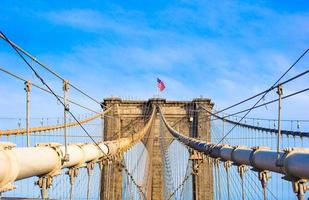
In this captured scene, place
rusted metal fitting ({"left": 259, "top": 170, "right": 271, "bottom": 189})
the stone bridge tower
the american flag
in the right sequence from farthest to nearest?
the american flag < the stone bridge tower < rusted metal fitting ({"left": 259, "top": 170, "right": 271, "bottom": 189})

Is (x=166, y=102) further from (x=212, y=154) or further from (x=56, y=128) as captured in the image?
(x=212, y=154)

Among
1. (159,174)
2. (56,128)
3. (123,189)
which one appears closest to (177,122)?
(159,174)

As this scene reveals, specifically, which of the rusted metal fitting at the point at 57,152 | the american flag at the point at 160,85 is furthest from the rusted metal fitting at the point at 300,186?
the american flag at the point at 160,85

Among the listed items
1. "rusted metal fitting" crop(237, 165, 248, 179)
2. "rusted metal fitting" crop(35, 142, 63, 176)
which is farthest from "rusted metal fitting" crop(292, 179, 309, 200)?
"rusted metal fitting" crop(237, 165, 248, 179)

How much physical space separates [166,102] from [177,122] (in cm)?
173

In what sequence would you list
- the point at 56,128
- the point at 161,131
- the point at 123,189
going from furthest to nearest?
1. the point at 161,131
2. the point at 123,189
3. the point at 56,128

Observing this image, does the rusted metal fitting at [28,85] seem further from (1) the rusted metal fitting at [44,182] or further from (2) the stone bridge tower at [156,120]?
(2) the stone bridge tower at [156,120]

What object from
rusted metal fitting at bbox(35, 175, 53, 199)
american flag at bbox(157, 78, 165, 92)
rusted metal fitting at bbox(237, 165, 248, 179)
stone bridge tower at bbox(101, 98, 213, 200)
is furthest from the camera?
american flag at bbox(157, 78, 165, 92)

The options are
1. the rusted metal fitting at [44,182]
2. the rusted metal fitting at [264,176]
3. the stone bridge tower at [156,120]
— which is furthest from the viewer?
the stone bridge tower at [156,120]

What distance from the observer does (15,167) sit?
494cm

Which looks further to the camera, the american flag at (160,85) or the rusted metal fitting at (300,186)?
the american flag at (160,85)

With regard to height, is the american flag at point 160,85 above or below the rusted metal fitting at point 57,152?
above

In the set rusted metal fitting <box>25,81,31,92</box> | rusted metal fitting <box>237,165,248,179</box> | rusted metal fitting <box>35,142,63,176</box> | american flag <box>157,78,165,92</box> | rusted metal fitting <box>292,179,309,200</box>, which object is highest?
american flag <box>157,78,165,92</box>

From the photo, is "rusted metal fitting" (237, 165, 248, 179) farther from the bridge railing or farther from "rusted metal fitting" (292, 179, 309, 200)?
"rusted metal fitting" (292, 179, 309, 200)
